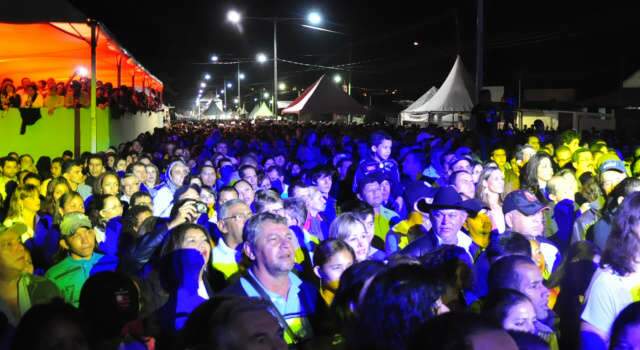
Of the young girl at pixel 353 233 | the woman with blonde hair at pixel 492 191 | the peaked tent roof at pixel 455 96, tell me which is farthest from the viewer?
the peaked tent roof at pixel 455 96

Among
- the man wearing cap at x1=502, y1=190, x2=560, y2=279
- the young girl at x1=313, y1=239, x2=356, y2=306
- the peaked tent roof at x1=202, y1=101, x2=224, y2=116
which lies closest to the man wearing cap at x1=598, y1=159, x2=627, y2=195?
the man wearing cap at x1=502, y1=190, x2=560, y2=279

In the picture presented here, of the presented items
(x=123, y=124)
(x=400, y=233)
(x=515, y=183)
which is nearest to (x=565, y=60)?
(x=123, y=124)

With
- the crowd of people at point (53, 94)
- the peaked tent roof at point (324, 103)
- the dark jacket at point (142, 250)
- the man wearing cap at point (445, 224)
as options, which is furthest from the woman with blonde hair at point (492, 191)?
the peaked tent roof at point (324, 103)

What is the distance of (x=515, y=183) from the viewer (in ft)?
29.3

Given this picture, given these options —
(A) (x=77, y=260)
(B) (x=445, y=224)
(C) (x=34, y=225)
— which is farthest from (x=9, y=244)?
(B) (x=445, y=224)

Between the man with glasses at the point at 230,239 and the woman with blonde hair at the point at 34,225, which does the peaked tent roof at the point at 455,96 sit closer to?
the woman with blonde hair at the point at 34,225

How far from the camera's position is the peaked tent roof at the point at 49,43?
9.54 m

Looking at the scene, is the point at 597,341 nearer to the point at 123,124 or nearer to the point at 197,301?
the point at 197,301

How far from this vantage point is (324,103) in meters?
25.3

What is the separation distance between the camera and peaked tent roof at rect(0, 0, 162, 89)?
376 inches

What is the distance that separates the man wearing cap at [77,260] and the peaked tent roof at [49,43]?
4484 millimetres

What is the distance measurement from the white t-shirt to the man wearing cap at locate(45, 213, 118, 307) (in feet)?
10.6

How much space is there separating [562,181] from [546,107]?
38.1m

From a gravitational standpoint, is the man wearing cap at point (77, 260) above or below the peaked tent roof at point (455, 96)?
below
